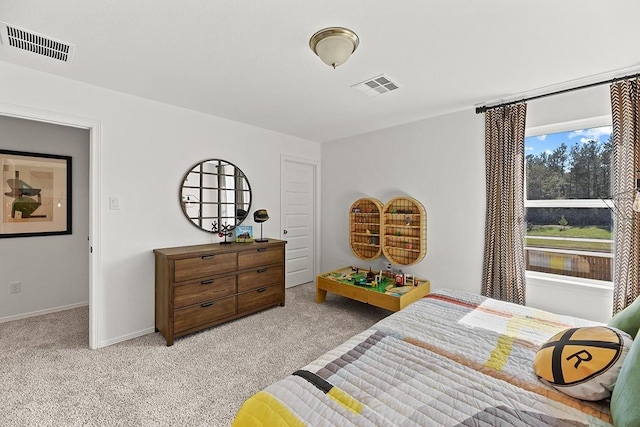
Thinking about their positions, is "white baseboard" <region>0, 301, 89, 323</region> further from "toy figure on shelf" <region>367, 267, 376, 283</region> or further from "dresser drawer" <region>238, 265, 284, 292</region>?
"toy figure on shelf" <region>367, 267, 376, 283</region>

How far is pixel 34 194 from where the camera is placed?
327cm

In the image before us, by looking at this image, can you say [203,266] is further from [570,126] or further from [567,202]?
[570,126]

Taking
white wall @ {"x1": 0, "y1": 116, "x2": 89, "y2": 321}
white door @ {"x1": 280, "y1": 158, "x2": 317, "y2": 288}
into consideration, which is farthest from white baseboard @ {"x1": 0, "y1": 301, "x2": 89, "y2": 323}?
white door @ {"x1": 280, "y1": 158, "x2": 317, "y2": 288}

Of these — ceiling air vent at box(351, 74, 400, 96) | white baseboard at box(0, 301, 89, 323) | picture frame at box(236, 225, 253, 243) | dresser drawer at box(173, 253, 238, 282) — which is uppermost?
ceiling air vent at box(351, 74, 400, 96)

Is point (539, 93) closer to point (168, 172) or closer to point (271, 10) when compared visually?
point (271, 10)

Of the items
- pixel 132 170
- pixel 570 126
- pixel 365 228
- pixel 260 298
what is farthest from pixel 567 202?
pixel 132 170

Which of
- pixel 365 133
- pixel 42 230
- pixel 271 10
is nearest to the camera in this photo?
pixel 271 10

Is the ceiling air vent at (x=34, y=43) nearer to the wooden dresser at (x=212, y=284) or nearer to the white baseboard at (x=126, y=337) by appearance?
the wooden dresser at (x=212, y=284)

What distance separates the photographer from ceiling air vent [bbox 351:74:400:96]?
2.45 meters

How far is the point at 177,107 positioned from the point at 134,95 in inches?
16.3

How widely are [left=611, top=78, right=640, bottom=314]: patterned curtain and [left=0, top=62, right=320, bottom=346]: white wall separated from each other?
12.8 feet

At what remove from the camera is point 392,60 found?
214 cm

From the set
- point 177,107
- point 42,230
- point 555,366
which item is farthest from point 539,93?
point 42,230

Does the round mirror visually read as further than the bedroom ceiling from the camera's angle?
Yes
